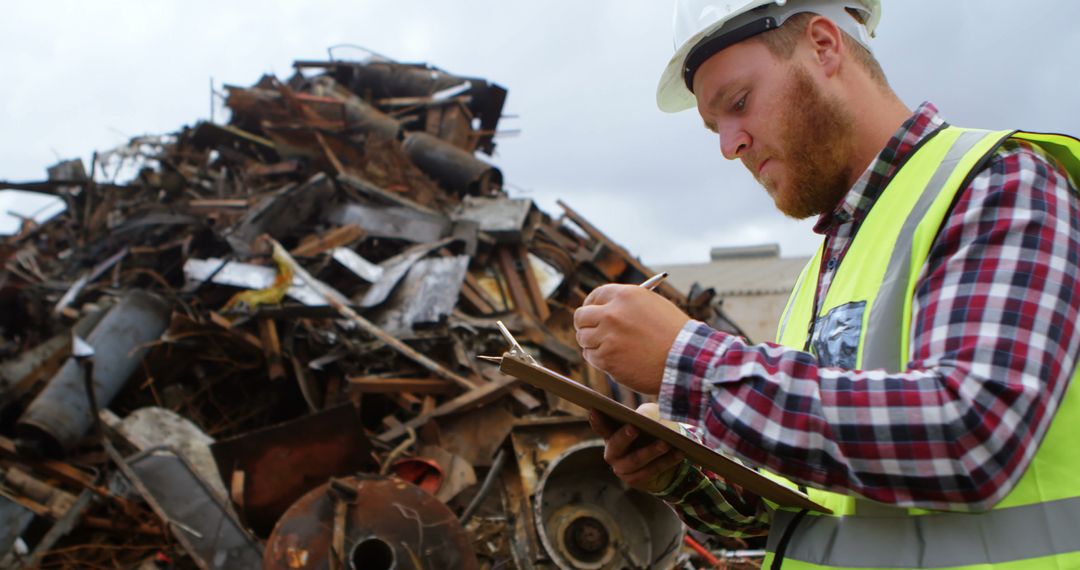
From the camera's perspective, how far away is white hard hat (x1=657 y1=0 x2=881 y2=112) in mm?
1290

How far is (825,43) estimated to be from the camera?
1.29m

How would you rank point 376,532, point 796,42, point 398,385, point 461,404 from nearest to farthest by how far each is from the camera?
1. point 796,42
2. point 376,532
3. point 461,404
4. point 398,385

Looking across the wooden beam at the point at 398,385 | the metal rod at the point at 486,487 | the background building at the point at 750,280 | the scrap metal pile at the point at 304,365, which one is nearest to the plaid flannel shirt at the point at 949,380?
the scrap metal pile at the point at 304,365

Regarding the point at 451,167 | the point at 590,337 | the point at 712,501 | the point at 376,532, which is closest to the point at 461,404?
the point at 376,532

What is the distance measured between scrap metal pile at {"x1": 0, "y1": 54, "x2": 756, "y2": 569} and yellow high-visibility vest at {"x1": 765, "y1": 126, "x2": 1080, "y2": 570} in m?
2.39

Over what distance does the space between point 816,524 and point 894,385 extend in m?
0.35

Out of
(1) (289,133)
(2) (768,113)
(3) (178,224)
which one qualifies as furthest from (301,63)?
(2) (768,113)

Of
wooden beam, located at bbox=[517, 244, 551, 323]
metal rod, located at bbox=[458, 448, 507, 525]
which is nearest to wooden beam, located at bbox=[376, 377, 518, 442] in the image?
metal rod, located at bbox=[458, 448, 507, 525]

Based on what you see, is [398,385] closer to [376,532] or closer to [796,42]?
[376,532]

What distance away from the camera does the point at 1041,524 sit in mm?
912

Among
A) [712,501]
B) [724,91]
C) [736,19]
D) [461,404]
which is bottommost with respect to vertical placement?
[461,404]

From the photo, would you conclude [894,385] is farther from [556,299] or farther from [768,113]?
[556,299]

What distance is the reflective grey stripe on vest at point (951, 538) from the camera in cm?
91

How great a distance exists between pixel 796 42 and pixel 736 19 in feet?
0.38
